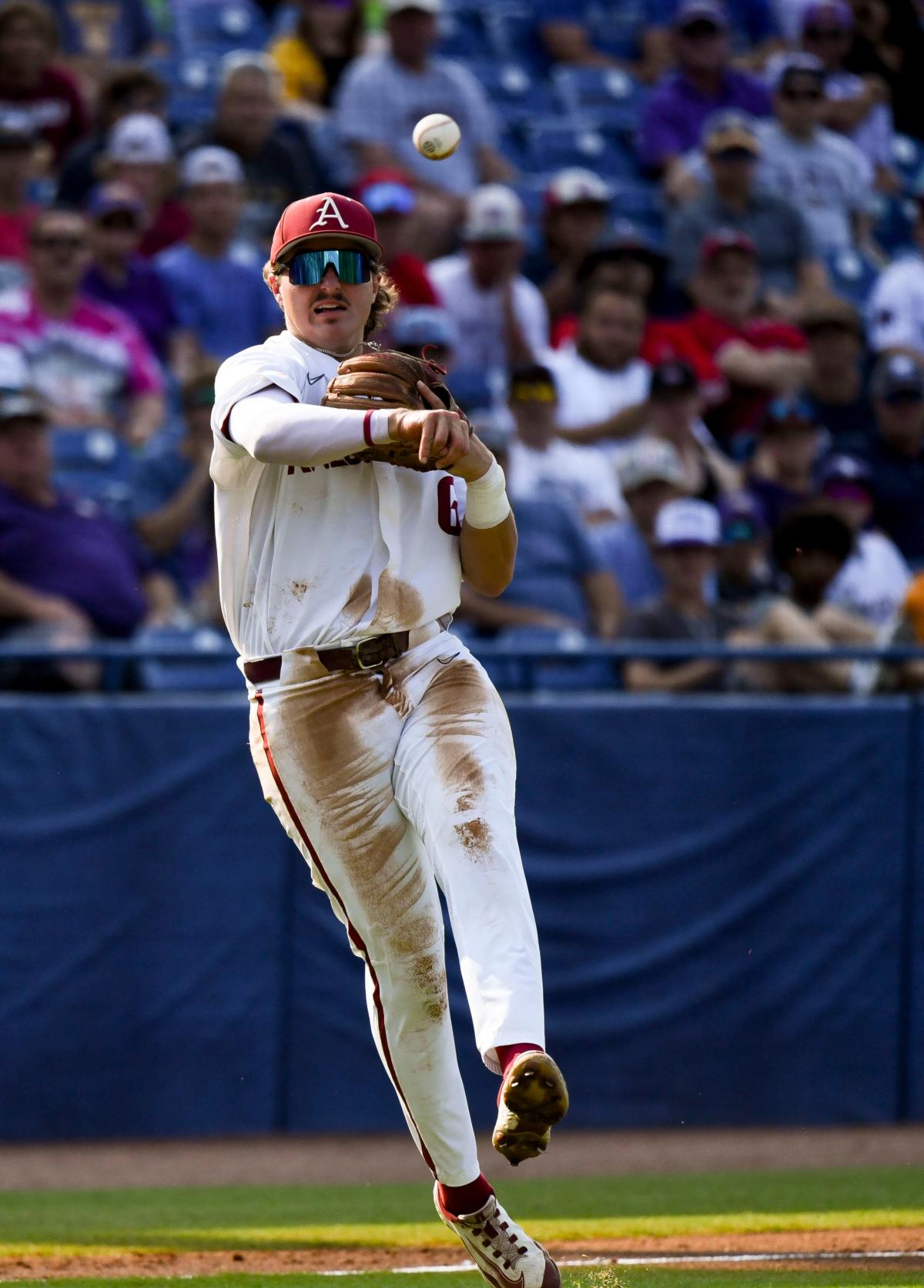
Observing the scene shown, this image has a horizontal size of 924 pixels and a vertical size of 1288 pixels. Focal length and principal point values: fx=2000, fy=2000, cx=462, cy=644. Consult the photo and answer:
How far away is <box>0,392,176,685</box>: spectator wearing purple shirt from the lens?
7.41 meters

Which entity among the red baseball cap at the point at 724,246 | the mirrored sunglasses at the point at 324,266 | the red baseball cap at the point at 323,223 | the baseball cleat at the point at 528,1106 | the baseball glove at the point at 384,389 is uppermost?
the red baseball cap at the point at 724,246

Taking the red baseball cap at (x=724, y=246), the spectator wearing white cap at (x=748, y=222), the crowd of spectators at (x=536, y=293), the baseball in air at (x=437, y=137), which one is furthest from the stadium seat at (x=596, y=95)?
the baseball in air at (x=437, y=137)

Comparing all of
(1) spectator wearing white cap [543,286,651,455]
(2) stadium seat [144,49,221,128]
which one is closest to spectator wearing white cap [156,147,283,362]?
(1) spectator wearing white cap [543,286,651,455]

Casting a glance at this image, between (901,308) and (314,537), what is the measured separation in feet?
25.8

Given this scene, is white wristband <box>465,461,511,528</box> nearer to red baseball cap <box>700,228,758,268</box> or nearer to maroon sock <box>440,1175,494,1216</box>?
maroon sock <box>440,1175,494,1216</box>

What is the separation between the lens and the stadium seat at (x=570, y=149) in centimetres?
1232

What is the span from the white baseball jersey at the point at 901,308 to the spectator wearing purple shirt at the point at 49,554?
17.0 feet

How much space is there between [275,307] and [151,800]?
10.0 feet

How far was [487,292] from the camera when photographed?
32.1ft

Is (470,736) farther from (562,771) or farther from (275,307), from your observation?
(275,307)

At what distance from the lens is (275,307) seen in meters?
9.46

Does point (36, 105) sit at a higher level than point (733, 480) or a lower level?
higher

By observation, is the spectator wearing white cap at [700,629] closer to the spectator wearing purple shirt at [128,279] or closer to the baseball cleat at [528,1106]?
the spectator wearing purple shirt at [128,279]

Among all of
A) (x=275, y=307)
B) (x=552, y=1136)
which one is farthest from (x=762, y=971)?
(x=275, y=307)
